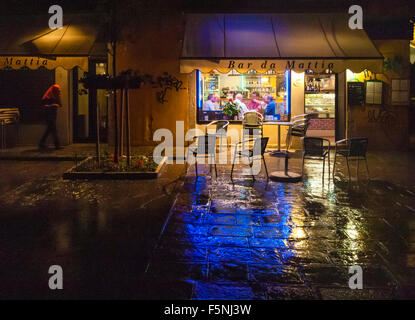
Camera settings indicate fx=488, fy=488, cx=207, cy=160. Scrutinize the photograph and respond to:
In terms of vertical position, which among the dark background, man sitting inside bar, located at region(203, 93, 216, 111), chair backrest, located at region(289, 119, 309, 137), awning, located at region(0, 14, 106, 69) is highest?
the dark background

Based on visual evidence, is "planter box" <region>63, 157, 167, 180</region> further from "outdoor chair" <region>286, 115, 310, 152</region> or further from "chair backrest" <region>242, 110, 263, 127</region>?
"chair backrest" <region>242, 110, 263, 127</region>

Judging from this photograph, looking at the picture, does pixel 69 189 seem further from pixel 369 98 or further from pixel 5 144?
pixel 369 98

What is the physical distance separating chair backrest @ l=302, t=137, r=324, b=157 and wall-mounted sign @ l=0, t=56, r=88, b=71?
617 cm

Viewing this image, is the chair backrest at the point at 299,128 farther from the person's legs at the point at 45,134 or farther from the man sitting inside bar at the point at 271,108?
the person's legs at the point at 45,134

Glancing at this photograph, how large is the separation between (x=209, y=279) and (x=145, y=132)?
961cm

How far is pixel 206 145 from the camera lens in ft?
30.7

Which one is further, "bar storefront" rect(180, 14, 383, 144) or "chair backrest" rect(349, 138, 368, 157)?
"bar storefront" rect(180, 14, 383, 144)

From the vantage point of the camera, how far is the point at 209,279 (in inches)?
175

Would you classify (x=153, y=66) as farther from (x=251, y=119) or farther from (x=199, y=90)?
(x=251, y=119)

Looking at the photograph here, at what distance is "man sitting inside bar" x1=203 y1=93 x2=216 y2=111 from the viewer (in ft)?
46.7

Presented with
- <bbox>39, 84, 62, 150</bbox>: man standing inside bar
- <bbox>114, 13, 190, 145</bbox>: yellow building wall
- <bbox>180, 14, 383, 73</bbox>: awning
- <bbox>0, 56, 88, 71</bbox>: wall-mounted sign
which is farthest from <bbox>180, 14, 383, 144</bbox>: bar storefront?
<bbox>39, 84, 62, 150</bbox>: man standing inside bar

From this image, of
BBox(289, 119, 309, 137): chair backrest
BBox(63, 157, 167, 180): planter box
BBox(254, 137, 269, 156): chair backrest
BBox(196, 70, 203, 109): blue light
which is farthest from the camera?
BBox(196, 70, 203, 109): blue light

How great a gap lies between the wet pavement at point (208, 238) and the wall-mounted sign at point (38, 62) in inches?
158

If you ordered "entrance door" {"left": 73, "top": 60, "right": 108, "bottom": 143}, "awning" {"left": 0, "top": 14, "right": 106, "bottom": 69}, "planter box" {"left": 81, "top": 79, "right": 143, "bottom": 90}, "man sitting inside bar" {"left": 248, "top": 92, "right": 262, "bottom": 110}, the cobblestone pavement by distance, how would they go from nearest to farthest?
the cobblestone pavement < "planter box" {"left": 81, "top": 79, "right": 143, "bottom": 90} < "awning" {"left": 0, "top": 14, "right": 106, "bottom": 69} < "man sitting inside bar" {"left": 248, "top": 92, "right": 262, "bottom": 110} < "entrance door" {"left": 73, "top": 60, "right": 108, "bottom": 143}
